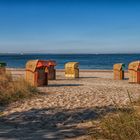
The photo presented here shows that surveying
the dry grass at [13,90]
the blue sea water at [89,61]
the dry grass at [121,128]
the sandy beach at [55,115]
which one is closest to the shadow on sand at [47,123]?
the sandy beach at [55,115]

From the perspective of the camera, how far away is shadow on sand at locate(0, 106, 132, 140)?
8062mm

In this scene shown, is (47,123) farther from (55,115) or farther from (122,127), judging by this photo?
(122,127)

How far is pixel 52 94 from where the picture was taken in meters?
14.1

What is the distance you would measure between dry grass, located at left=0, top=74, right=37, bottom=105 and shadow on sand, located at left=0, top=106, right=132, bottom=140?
1713 millimetres

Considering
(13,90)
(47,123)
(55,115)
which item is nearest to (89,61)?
(13,90)

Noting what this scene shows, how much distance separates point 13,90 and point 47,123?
155 inches

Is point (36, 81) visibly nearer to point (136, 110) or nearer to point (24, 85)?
point (24, 85)

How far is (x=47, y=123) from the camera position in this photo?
30.7 feet

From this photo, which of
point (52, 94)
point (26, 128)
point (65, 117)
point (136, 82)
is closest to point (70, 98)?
point (52, 94)

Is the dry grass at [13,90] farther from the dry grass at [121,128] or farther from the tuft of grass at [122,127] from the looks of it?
the tuft of grass at [122,127]

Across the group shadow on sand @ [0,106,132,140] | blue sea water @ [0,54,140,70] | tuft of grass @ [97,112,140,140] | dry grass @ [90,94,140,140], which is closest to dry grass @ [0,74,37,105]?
shadow on sand @ [0,106,132,140]

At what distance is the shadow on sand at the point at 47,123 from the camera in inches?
317

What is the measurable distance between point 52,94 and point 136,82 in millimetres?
7319

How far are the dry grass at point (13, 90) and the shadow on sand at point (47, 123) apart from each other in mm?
1713
